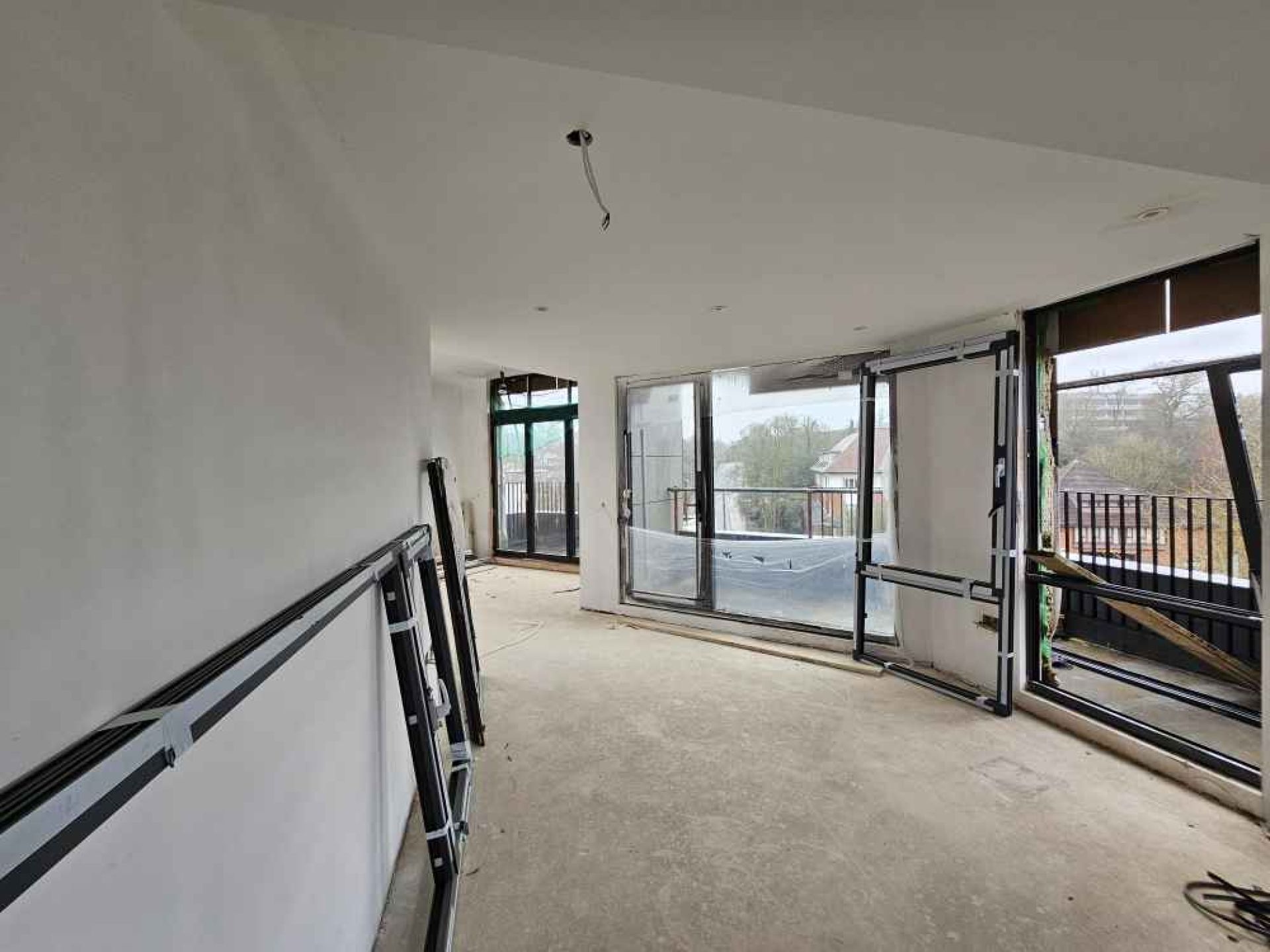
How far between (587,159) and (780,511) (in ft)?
11.2

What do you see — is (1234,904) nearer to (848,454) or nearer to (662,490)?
(848,454)

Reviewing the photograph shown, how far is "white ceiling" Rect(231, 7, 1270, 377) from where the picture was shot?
4.17 ft

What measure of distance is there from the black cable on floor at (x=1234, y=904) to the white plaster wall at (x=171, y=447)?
8.72 ft

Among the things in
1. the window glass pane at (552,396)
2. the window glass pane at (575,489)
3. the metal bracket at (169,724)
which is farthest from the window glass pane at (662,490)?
the metal bracket at (169,724)

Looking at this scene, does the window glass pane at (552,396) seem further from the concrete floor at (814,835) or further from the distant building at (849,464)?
the concrete floor at (814,835)

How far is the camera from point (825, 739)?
→ 2.84 meters

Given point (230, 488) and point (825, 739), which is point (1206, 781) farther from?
point (230, 488)

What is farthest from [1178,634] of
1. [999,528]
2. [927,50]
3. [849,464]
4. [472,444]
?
[472,444]

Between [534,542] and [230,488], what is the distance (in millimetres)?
6789

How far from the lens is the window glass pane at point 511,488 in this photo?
770cm

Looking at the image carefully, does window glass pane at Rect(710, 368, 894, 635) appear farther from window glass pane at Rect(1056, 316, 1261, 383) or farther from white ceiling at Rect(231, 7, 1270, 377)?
white ceiling at Rect(231, 7, 1270, 377)

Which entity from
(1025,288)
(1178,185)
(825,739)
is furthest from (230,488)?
(1025,288)

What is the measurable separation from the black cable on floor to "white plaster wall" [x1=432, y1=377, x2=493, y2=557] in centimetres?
728

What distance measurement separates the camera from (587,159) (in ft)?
4.99
